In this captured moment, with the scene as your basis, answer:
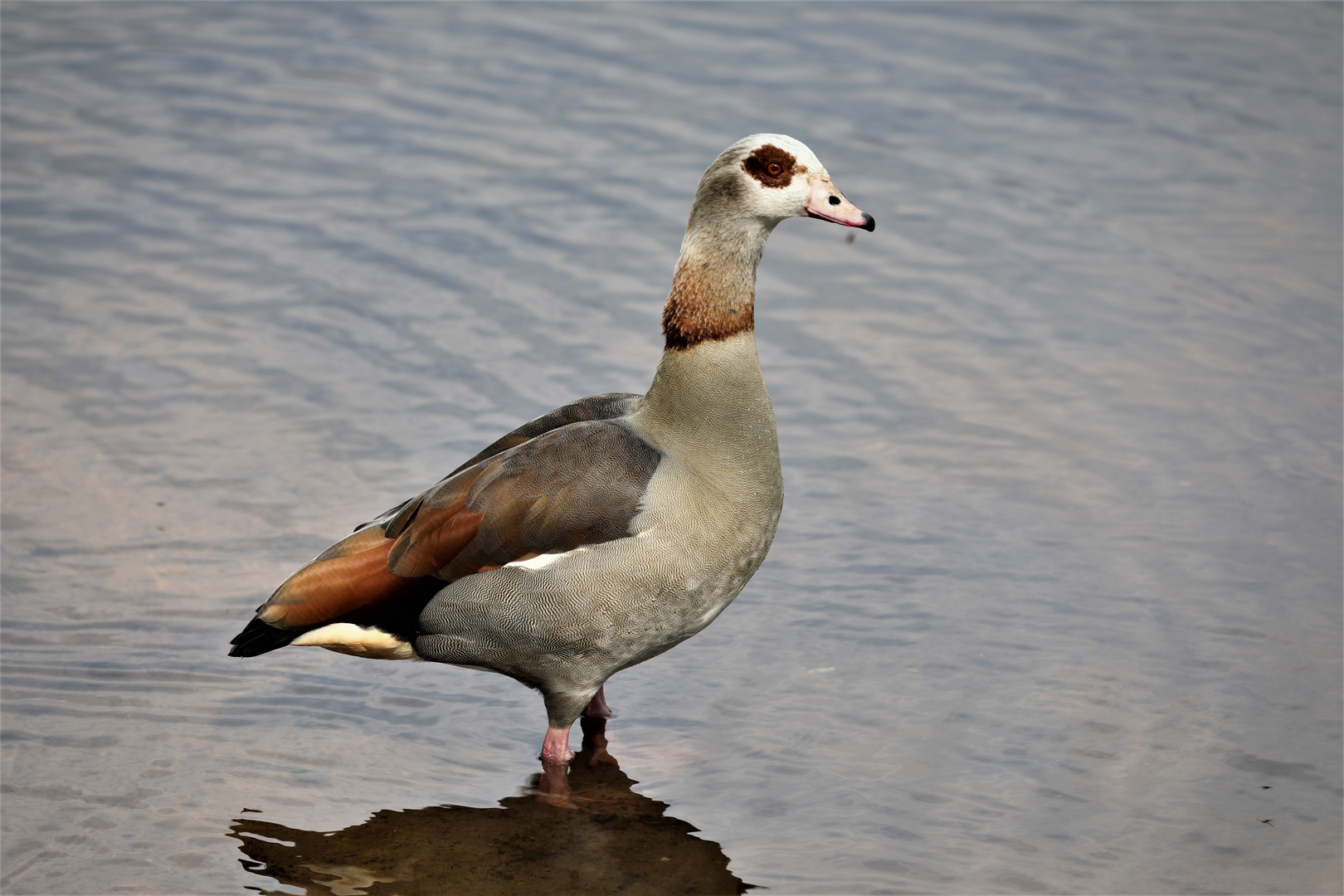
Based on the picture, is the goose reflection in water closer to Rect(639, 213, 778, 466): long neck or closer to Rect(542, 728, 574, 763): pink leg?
Rect(542, 728, 574, 763): pink leg

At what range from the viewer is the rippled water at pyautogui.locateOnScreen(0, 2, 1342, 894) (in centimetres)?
613

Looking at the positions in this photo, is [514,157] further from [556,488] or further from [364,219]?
[556,488]

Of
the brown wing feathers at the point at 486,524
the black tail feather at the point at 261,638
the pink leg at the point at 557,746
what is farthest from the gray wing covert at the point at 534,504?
the pink leg at the point at 557,746

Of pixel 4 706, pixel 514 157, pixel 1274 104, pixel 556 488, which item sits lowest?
pixel 4 706

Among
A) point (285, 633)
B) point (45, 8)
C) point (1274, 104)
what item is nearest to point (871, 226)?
point (285, 633)

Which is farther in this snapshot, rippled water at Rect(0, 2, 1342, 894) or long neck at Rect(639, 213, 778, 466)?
rippled water at Rect(0, 2, 1342, 894)

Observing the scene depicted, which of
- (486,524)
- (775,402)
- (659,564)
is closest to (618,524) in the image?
(659,564)

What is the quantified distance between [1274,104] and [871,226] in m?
7.75

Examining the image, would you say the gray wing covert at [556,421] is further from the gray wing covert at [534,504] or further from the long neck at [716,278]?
the long neck at [716,278]

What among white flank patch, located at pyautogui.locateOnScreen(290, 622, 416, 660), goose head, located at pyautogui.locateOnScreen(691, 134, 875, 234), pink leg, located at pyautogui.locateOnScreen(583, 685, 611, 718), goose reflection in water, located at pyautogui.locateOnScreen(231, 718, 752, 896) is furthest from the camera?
pink leg, located at pyautogui.locateOnScreen(583, 685, 611, 718)

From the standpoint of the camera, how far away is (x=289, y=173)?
1201cm

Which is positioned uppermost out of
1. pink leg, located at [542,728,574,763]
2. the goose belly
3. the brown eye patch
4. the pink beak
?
the brown eye patch

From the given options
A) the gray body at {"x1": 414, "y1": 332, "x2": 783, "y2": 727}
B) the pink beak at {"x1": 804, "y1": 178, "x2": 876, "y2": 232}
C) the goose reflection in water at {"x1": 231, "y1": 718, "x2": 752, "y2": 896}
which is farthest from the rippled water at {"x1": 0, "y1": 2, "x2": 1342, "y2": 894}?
the pink beak at {"x1": 804, "y1": 178, "x2": 876, "y2": 232}

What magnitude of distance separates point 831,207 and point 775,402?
10.7 ft
